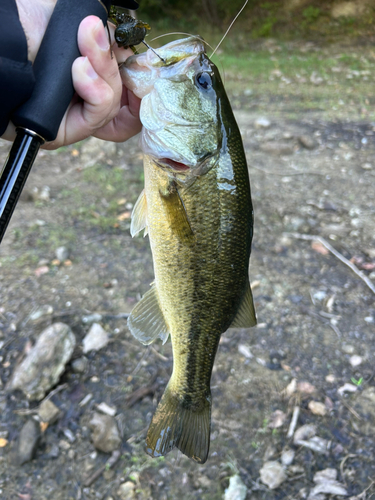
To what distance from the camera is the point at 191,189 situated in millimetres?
1546

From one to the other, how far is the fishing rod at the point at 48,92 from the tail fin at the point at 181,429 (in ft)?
3.68

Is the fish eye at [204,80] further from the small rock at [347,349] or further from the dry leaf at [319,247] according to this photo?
the dry leaf at [319,247]

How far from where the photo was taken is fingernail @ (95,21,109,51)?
50.5 inches

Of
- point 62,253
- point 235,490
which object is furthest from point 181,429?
point 62,253

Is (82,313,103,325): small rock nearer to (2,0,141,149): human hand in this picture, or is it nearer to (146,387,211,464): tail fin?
(146,387,211,464): tail fin

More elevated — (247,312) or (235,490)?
(247,312)

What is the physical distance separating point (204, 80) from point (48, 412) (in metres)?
2.29

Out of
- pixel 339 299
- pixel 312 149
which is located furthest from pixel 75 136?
pixel 312 149

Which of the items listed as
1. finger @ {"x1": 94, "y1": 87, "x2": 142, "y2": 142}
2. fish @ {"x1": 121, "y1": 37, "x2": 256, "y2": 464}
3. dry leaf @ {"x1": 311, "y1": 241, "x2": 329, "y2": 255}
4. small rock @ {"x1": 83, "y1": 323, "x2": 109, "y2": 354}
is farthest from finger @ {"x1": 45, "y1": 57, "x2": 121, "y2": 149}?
dry leaf @ {"x1": 311, "y1": 241, "x2": 329, "y2": 255}

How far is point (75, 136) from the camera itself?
169 cm

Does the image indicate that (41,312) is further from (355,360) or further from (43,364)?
(355,360)

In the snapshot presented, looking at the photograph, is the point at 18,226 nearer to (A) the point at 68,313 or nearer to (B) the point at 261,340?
(A) the point at 68,313

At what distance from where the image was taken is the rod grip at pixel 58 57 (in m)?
1.26

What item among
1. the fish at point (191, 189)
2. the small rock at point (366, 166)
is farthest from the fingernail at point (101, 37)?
the small rock at point (366, 166)
